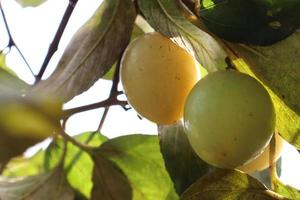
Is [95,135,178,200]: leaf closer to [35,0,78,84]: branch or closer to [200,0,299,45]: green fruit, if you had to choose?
[35,0,78,84]: branch

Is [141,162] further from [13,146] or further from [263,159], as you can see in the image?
[13,146]

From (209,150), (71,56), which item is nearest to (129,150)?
(71,56)

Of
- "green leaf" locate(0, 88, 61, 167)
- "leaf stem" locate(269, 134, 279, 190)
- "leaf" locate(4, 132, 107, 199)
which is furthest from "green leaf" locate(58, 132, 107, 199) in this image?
"green leaf" locate(0, 88, 61, 167)

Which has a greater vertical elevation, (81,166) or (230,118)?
(230,118)

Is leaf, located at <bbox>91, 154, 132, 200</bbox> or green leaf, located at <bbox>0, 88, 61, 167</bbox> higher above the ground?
green leaf, located at <bbox>0, 88, 61, 167</bbox>

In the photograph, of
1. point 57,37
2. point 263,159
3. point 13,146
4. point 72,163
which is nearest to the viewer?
point 13,146

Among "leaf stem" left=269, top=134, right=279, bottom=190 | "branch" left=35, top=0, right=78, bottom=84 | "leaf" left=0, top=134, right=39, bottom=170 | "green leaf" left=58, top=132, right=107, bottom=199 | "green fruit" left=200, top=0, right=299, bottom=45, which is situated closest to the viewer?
"leaf" left=0, top=134, right=39, bottom=170

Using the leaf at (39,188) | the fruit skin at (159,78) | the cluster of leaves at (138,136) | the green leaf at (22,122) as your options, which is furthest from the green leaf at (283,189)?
the green leaf at (22,122)

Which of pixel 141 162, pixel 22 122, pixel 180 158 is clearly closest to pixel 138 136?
pixel 141 162

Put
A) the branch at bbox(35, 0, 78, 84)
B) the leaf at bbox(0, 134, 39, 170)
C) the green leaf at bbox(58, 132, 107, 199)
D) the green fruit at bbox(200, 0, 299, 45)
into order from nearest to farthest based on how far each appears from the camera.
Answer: the leaf at bbox(0, 134, 39, 170)
the green fruit at bbox(200, 0, 299, 45)
the branch at bbox(35, 0, 78, 84)
the green leaf at bbox(58, 132, 107, 199)
